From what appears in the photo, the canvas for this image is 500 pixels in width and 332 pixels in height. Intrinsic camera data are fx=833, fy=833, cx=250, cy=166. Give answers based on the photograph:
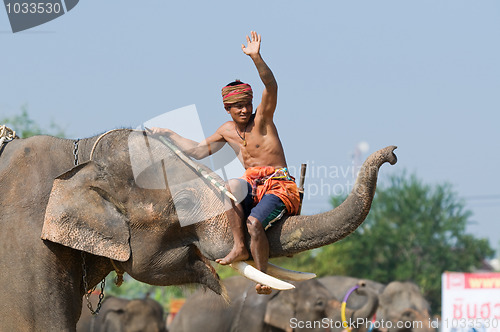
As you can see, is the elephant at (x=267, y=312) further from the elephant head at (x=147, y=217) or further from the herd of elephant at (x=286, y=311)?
the elephant head at (x=147, y=217)

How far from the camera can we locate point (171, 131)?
20.1ft

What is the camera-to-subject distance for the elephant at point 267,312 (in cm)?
1583

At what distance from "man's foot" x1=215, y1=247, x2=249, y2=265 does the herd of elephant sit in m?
9.22

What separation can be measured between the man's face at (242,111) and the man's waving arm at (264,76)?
14cm

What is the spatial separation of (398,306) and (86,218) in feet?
47.6

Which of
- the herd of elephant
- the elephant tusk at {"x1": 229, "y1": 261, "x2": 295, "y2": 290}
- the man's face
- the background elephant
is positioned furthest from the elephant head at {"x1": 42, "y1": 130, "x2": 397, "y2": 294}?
the background elephant

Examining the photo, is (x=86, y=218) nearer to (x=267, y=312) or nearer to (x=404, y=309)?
(x=267, y=312)

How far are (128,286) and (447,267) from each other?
16.7 meters

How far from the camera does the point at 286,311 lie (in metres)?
15.8

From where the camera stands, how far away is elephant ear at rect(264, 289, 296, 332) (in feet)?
51.3

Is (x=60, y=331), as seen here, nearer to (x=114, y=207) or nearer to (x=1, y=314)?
(x=1, y=314)

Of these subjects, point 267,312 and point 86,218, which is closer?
point 86,218

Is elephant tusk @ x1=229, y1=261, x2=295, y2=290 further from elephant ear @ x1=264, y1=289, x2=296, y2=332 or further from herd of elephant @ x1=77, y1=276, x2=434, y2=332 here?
elephant ear @ x1=264, y1=289, x2=296, y2=332

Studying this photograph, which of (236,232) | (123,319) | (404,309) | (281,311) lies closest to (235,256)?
(236,232)
